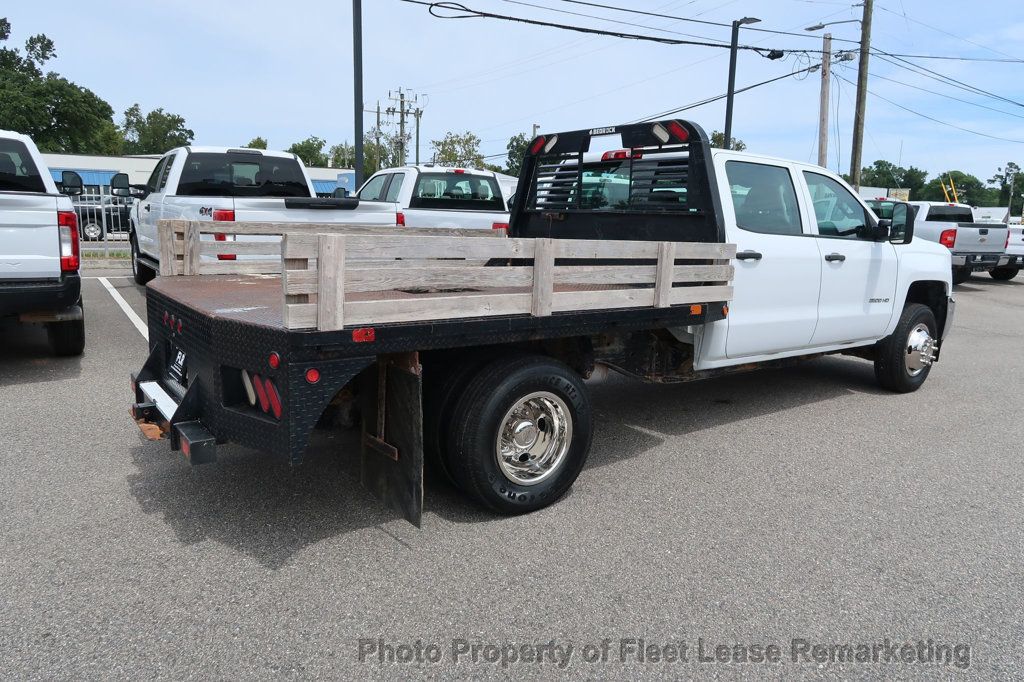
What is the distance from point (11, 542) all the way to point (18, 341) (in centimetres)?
542

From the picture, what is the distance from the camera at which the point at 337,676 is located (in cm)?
257

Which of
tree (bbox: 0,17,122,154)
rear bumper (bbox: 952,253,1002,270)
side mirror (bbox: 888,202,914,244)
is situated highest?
tree (bbox: 0,17,122,154)

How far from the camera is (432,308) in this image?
3.34m

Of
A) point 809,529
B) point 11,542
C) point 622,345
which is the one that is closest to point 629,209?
point 622,345

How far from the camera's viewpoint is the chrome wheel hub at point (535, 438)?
385 centimetres

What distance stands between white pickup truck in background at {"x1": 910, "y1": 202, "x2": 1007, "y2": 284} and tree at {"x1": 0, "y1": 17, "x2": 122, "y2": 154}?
72.0m

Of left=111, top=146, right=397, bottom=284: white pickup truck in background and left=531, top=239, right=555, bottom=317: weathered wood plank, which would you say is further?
left=111, top=146, right=397, bottom=284: white pickup truck in background

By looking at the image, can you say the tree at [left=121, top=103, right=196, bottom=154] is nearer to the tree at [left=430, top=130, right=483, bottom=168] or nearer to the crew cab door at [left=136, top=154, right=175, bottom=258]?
the tree at [left=430, top=130, right=483, bottom=168]

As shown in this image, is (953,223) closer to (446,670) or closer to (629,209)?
(629,209)

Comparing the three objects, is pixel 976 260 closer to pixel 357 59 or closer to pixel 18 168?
pixel 357 59

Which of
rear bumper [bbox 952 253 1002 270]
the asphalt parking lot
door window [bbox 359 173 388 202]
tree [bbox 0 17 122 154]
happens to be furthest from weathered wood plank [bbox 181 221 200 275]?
tree [bbox 0 17 122 154]

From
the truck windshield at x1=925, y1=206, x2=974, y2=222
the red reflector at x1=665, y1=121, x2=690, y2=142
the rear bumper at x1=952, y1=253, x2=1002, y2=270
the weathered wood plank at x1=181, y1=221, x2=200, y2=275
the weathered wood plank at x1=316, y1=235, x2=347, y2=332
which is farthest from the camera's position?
the truck windshield at x1=925, y1=206, x2=974, y2=222

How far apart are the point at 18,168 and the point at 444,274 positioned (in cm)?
549

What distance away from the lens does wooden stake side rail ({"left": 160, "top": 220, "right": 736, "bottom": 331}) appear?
2.98 metres
